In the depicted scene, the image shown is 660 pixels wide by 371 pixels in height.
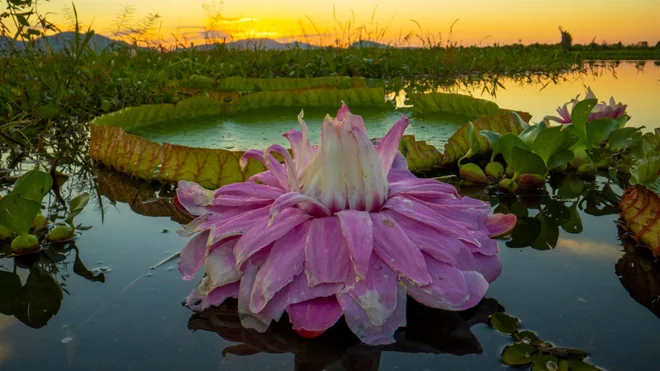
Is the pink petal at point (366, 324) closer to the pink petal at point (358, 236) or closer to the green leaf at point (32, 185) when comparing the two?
the pink petal at point (358, 236)

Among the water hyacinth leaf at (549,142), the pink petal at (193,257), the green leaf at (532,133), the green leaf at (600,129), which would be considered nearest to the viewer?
the pink petal at (193,257)

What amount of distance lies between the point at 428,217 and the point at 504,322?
0.19 meters

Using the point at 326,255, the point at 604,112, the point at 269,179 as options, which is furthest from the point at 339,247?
the point at 604,112

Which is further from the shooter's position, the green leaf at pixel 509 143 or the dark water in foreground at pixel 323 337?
the green leaf at pixel 509 143

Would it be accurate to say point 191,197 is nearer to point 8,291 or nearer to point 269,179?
point 269,179

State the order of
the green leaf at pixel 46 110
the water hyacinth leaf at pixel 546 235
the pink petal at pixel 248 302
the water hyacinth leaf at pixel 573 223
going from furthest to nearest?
the green leaf at pixel 46 110 < the water hyacinth leaf at pixel 573 223 < the water hyacinth leaf at pixel 546 235 < the pink petal at pixel 248 302

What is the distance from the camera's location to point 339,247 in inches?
32.7

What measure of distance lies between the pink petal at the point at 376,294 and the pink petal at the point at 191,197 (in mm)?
401

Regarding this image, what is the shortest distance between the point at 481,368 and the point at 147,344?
1.50ft

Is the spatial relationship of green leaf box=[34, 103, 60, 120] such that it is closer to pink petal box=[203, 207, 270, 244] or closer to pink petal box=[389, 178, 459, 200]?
pink petal box=[203, 207, 270, 244]

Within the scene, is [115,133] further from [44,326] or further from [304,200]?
[304,200]

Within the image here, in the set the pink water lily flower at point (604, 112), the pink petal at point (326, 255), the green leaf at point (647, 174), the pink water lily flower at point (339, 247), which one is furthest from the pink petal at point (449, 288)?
the pink water lily flower at point (604, 112)

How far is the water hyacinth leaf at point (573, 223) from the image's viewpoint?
136cm

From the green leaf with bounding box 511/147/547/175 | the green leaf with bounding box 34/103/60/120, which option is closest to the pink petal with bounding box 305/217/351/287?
the green leaf with bounding box 511/147/547/175
